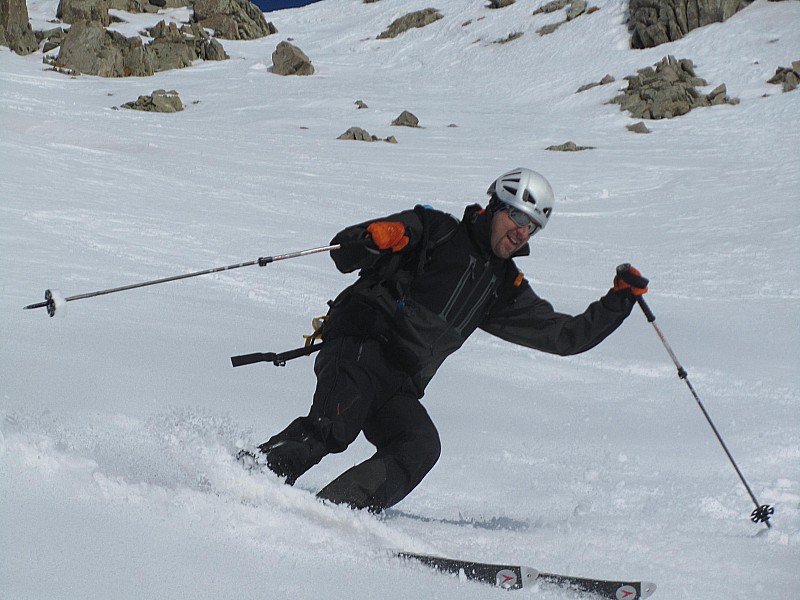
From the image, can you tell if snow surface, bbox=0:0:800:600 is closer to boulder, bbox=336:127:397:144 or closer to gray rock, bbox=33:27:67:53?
boulder, bbox=336:127:397:144

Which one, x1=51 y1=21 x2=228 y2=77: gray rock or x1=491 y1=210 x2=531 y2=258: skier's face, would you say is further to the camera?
x1=51 y1=21 x2=228 y2=77: gray rock

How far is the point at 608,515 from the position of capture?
3945 millimetres

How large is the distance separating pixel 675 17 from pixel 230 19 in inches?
1092

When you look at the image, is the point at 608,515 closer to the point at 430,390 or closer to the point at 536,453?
the point at 536,453

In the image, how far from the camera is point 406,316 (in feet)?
11.6

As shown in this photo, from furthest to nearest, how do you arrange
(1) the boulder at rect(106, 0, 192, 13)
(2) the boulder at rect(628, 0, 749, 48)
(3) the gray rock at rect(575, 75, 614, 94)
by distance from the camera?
(1) the boulder at rect(106, 0, 192, 13) < (2) the boulder at rect(628, 0, 749, 48) < (3) the gray rock at rect(575, 75, 614, 94)

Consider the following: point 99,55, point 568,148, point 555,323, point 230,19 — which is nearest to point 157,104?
point 99,55

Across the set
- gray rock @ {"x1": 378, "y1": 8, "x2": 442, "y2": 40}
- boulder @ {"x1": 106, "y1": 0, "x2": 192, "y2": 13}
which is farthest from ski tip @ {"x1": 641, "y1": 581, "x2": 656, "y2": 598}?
boulder @ {"x1": 106, "y1": 0, "x2": 192, "y2": 13}

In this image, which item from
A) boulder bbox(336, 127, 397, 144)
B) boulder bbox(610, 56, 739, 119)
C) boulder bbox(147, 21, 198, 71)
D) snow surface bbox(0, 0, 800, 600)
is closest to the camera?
snow surface bbox(0, 0, 800, 600)

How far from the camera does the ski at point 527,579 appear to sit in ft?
8.73

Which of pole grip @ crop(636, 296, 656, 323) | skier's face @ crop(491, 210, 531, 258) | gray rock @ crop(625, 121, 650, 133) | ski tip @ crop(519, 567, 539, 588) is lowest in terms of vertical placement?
gray rock @ crop(625, 121, 650, 133)

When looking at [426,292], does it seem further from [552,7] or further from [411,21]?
[411,21]

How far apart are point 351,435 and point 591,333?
1.21m

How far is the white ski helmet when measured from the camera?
11.7 ft
